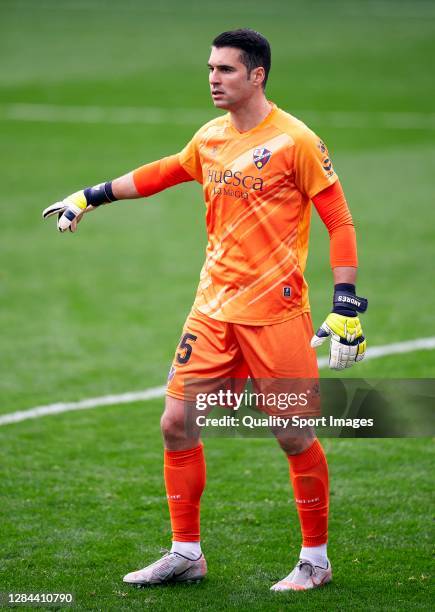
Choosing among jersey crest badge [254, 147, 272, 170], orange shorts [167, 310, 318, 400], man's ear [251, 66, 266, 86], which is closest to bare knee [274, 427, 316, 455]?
orange shorts [167, 310, 318, 400]

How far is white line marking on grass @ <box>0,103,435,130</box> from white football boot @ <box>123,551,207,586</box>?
16354 mm

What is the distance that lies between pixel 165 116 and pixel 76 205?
645 inches

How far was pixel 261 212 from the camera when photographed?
538 centimetres

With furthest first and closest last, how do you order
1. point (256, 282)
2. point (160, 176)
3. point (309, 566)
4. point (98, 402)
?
1. point (98, 402)
2. point (160, 176)
3. point (309, 566)
4. point (256, 282)

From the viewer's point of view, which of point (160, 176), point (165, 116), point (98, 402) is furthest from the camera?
point (165, 116)

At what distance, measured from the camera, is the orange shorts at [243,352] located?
5418 mm

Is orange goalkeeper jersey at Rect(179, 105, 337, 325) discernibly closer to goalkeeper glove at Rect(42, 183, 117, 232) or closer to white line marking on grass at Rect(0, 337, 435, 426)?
goalkeeper glove at Rect(42, 183, 117, 232)

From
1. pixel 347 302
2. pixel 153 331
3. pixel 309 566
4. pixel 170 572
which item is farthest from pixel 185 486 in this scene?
pixel 153 331

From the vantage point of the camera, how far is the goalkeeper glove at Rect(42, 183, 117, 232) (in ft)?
19.1

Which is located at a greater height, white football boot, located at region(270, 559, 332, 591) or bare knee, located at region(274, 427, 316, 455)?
bare knee, located at region(274, 427, 316, 455)

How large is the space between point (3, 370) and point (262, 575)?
407 cm

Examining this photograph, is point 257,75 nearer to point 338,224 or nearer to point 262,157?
point 262,157

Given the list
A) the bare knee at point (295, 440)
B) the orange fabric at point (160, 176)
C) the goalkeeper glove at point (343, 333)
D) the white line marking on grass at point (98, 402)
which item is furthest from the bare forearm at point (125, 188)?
the white line marking on grass at point (98, 402)

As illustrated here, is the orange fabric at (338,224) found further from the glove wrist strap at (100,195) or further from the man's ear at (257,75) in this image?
the glove wrist strap at (100,195)
